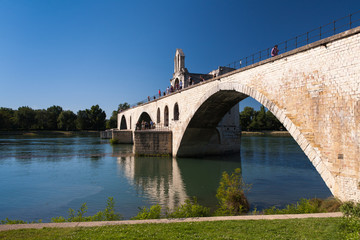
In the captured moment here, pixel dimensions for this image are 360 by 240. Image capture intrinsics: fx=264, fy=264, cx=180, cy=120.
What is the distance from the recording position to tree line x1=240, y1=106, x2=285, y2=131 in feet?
271

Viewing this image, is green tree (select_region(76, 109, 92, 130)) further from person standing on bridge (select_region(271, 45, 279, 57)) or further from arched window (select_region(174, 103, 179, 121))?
person standing on bridge (select_region(271, 45, 279, 57))

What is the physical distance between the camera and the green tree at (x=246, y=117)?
85.2 meters

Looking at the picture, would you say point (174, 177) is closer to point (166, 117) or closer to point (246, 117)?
point (166, 117)

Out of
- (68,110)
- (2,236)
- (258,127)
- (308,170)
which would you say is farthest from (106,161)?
(68,110)

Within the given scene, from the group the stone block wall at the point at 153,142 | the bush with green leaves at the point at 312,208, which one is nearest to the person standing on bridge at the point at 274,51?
the bush with green leaves at the point at 312,208

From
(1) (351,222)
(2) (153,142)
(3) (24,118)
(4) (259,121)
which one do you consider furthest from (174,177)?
(3) (24,118)

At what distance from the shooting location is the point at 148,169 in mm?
19312

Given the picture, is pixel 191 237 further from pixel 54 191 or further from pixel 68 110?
pixel 68 110

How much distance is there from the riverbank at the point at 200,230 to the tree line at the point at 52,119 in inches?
3247

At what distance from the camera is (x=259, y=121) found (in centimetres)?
8262

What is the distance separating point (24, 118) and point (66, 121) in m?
11.9

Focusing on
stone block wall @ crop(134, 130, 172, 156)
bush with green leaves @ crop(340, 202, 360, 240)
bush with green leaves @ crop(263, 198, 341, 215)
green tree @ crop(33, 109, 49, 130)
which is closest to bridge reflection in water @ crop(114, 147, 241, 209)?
stone block wall @ crop(134, 130, 172, 156)

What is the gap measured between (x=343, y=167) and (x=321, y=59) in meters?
4.07

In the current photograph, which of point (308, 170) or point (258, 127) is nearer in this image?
point (308, 170)
